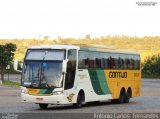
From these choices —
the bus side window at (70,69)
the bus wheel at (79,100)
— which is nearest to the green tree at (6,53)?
the bus wheel at (79,100)

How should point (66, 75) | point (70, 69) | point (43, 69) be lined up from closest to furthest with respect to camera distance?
point (43, 69) → point (66, 75) → point (70, 69)

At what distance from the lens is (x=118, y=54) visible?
3155 cm

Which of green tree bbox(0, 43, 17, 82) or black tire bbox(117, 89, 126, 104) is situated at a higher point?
green tree bbox(0, 43, 17, 82)

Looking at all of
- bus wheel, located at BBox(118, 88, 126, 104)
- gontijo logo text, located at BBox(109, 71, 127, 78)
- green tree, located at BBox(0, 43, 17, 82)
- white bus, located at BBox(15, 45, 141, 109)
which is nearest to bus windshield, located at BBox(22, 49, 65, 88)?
white bus, located at BBox(15, 45, 141, 109)

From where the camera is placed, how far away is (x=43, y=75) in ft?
82.3

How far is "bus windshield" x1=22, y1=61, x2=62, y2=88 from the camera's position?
982 inches

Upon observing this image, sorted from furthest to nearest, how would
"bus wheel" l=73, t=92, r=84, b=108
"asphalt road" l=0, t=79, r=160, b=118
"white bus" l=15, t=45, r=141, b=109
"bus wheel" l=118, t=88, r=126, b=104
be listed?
"bus wheel" l=118, t=88, r=126, b=104 → "bus wheel" l=73, t=92, r=84, b=108 → "white bus" l=15, t=45, r=141, b=109 → "asphalt road" l=0, t=79, r=160, b=118

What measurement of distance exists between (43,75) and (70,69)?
1322 mm

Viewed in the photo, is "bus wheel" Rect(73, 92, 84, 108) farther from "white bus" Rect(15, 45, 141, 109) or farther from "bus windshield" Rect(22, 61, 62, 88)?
"bus windshield" Rect(22, 61, 62, 88)

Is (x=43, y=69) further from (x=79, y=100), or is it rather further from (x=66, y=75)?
(x=79, y=100)

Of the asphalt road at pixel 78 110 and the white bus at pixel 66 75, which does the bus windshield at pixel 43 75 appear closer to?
the white bus at pixel 66 75

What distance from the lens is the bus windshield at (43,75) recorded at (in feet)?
81.9

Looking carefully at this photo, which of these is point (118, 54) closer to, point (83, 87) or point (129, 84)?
point (129, 84)

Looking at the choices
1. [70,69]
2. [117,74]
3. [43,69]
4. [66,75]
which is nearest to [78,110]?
[66,75]
